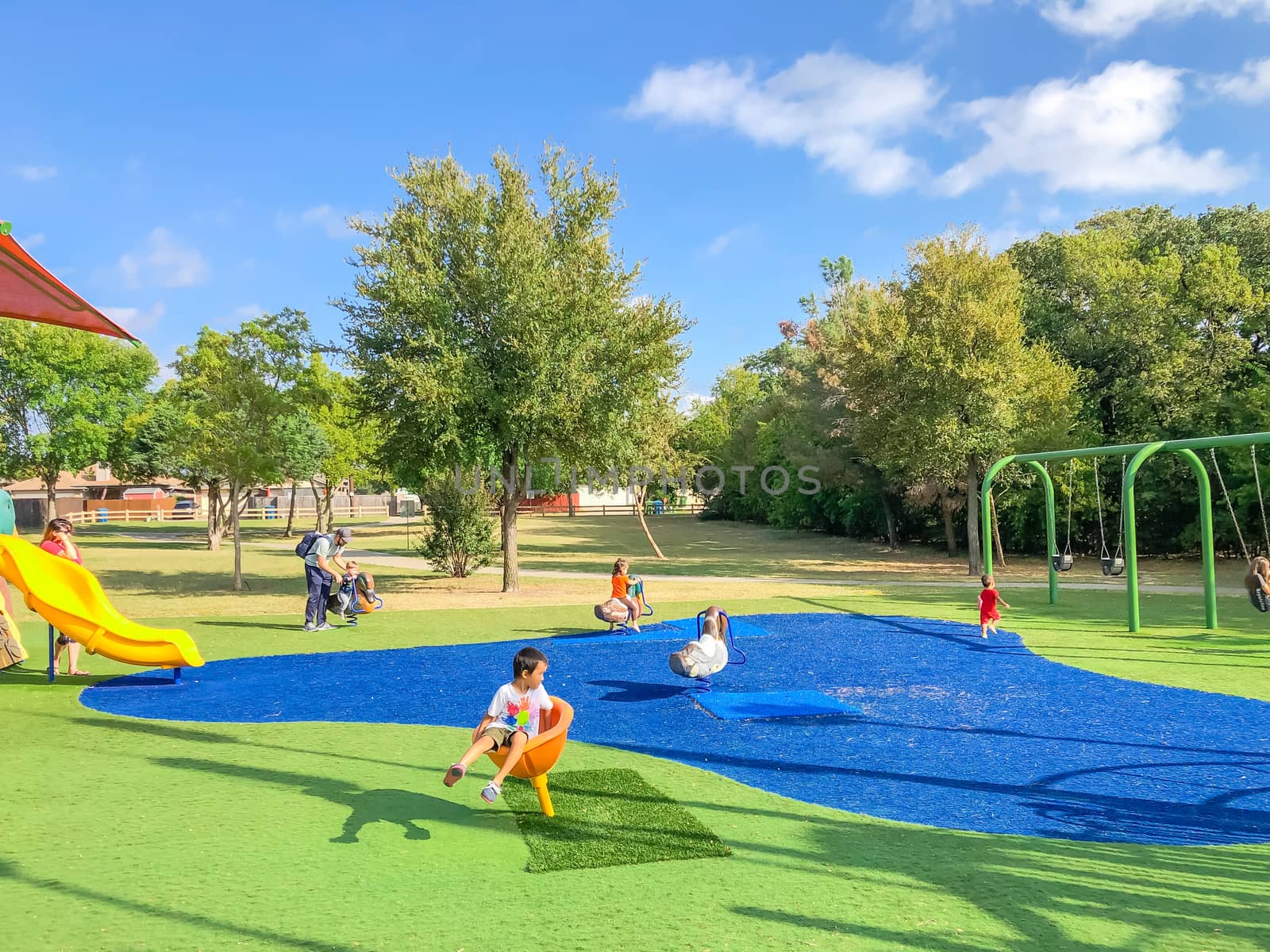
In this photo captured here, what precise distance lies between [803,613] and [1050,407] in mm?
14650

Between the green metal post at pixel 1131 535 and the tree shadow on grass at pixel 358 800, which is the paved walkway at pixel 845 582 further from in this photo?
the tree shadow on grass at pixel 358 800

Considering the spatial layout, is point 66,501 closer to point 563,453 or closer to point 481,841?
point 563,453

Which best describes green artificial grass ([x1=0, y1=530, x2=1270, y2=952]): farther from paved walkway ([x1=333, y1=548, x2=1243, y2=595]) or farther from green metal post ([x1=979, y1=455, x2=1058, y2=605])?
paved walkway ([x1=333, y1=548, x2=1243, y2=595])

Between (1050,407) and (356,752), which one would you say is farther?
(1050,407)

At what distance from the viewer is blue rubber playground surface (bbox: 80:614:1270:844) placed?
653 cm

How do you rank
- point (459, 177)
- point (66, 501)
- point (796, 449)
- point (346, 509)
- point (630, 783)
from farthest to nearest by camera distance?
1. point (346, 509)
2. point (66, 501)
3. point (796, 449)
4. point (459, 177)
5. point (630, 783)

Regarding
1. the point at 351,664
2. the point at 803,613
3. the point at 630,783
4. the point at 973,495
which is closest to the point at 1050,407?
the point at 973,495

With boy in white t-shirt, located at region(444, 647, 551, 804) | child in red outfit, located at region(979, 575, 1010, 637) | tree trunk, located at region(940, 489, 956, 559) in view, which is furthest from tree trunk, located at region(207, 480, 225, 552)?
boy in white t-shirt, located at region(444, 647, 551, 804)

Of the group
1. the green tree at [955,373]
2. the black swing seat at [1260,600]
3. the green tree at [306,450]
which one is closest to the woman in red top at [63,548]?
the black swing seat at [1260,600]

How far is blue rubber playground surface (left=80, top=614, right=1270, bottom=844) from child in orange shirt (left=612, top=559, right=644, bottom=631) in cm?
38

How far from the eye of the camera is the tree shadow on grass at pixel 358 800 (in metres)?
6.08

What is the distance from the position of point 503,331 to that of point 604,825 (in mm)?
15359

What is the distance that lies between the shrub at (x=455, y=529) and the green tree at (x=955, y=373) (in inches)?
488

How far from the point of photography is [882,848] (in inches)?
221
